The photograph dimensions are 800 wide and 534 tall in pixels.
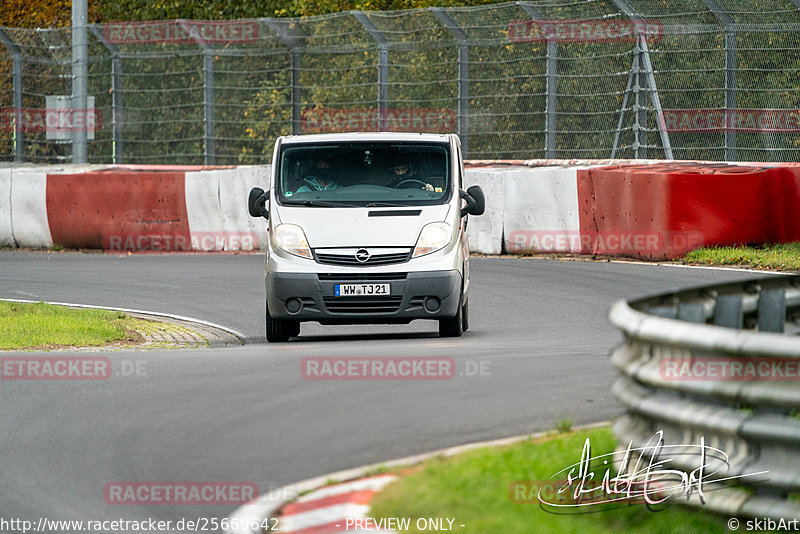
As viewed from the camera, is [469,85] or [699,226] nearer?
[699,226]

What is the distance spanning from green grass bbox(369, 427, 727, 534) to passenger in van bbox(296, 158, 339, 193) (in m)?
6.19

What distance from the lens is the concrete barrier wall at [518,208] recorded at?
19.2m

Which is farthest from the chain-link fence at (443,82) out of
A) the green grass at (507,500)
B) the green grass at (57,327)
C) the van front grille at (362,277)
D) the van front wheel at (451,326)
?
the green grass at (507,500)

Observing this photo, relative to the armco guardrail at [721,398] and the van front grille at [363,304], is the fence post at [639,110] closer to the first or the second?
the van front grille at [363,304]

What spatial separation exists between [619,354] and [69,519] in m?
2.50

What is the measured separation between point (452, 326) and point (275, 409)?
4.32m

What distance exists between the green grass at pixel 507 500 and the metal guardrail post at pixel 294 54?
62.5 feet

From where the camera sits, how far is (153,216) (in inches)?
899

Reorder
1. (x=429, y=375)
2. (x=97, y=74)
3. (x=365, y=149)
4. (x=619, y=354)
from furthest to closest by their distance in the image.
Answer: (x=97, y=74) → (x=365, y=149) → (x=429, y=375) → (x=619, y=354)

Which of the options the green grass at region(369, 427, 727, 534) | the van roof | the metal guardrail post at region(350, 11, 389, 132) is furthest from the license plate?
the metal guardrail post at region(350, 11, 389, 132)

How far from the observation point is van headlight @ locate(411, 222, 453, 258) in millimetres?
12555

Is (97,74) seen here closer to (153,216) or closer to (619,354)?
(153,216)

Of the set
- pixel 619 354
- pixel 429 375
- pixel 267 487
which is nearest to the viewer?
pixel 619 354

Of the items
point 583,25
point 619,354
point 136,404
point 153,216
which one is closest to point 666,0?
point 583,25
